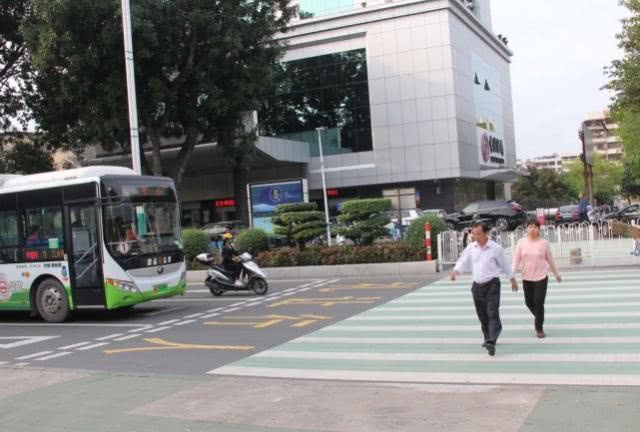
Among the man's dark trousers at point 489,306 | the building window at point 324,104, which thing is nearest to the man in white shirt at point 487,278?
the man's dark trousers at point 489,306

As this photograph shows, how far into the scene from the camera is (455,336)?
30.5 feet

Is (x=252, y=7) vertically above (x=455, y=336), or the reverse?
(x=252, y=7)

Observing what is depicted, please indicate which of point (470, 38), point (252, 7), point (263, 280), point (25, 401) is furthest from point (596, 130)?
point (25, 401)

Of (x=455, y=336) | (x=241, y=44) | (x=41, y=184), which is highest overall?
(x=241, y=44)

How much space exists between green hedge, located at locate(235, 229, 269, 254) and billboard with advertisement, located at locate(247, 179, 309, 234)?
4.49 ft

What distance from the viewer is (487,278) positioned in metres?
7.98

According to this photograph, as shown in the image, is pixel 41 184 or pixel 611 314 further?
pixel 41 184

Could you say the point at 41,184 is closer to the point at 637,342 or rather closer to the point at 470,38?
the point at 637,342

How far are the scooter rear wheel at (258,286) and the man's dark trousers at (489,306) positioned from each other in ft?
28.2

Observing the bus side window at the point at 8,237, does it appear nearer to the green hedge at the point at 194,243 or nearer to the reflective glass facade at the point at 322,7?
the green hedge at the point at 194,243

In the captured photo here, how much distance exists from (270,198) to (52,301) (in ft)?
37.9

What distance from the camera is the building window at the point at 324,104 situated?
158 feet

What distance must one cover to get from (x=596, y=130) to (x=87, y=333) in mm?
131721

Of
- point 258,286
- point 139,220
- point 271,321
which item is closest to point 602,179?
point 258,286
